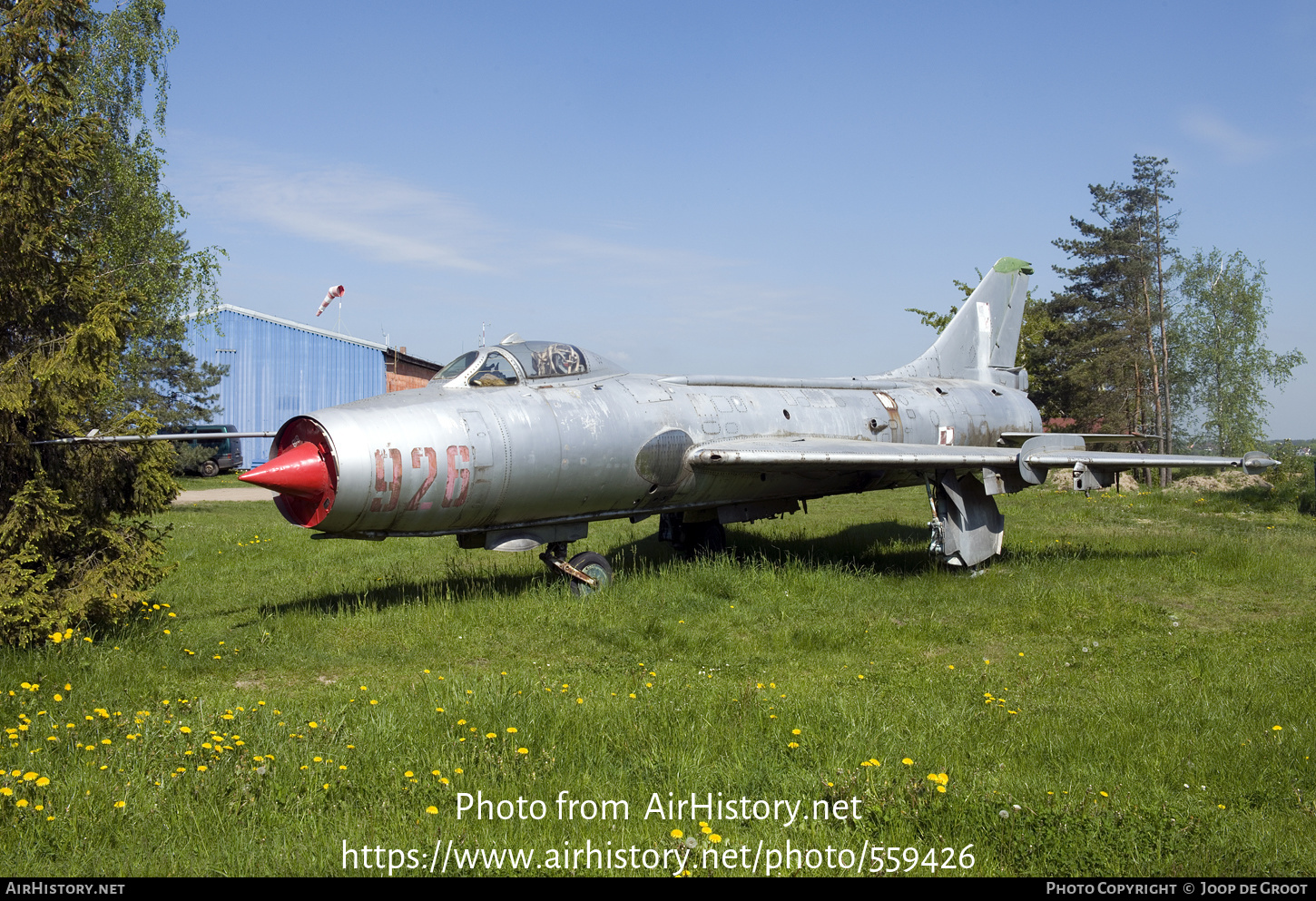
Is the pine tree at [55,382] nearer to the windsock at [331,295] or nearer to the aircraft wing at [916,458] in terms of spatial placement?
the aircraft wing at [916,458]

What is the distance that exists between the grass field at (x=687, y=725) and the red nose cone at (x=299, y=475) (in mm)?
1427

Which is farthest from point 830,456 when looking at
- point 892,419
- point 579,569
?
point 892,419

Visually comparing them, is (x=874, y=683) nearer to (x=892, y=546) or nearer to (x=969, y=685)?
(x=969, y=685)

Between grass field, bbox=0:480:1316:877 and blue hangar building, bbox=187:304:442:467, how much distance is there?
30259 millimetres

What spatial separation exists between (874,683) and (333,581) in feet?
24.1

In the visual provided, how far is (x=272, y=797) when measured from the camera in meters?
4.63

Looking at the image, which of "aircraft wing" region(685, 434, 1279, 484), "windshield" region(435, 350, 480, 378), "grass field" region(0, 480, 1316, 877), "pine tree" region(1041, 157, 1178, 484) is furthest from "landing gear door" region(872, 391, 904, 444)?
"pine tree" region(1041, 157, 1178, 484)

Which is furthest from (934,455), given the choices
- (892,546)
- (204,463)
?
(204,463)

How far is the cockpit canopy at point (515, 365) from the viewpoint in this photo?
964 centimetres

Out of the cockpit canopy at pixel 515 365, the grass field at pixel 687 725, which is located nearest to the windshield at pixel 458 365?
the cockpit canopy at pixel 515 365

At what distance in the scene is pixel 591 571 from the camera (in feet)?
33.5

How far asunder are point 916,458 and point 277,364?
35.6m

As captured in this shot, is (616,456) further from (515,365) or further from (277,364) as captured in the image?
(277,364)

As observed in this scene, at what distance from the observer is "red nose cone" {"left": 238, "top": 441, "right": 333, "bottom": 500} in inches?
313
